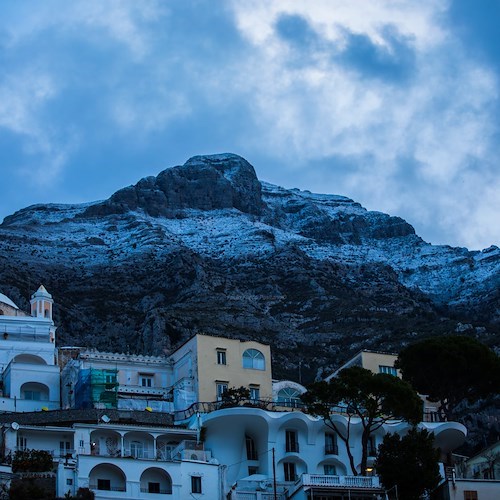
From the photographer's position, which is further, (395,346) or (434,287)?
(434,287)

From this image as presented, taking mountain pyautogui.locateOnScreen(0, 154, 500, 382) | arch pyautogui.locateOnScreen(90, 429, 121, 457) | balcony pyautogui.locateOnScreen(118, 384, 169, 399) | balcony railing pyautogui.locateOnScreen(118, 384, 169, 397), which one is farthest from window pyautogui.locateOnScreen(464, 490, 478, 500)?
mountain pyautogui.locateOnScreen(0, 154, 500, 382)

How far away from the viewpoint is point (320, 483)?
6338 cm

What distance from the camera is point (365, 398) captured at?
6825 centimetres

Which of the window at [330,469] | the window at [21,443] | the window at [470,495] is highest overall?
the window at [21,443]

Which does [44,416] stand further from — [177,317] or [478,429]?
[177,317]

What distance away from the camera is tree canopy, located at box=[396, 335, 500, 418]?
7688 centimetres

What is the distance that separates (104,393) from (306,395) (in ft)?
47.5

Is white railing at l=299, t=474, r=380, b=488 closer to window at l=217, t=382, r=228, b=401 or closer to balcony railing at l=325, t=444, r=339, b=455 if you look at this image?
balcony railing at l=325, t=444, r=339, b=455

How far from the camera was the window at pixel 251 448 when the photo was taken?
7094 cm

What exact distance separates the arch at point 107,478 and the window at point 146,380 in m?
18.1

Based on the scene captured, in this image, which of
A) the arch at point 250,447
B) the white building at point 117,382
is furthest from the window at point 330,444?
the white building at point 117,382

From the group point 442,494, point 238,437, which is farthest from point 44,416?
point 442,494

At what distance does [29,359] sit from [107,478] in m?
26.1

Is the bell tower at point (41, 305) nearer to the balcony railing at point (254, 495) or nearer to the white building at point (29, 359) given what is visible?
the white building at point (29, 359)
